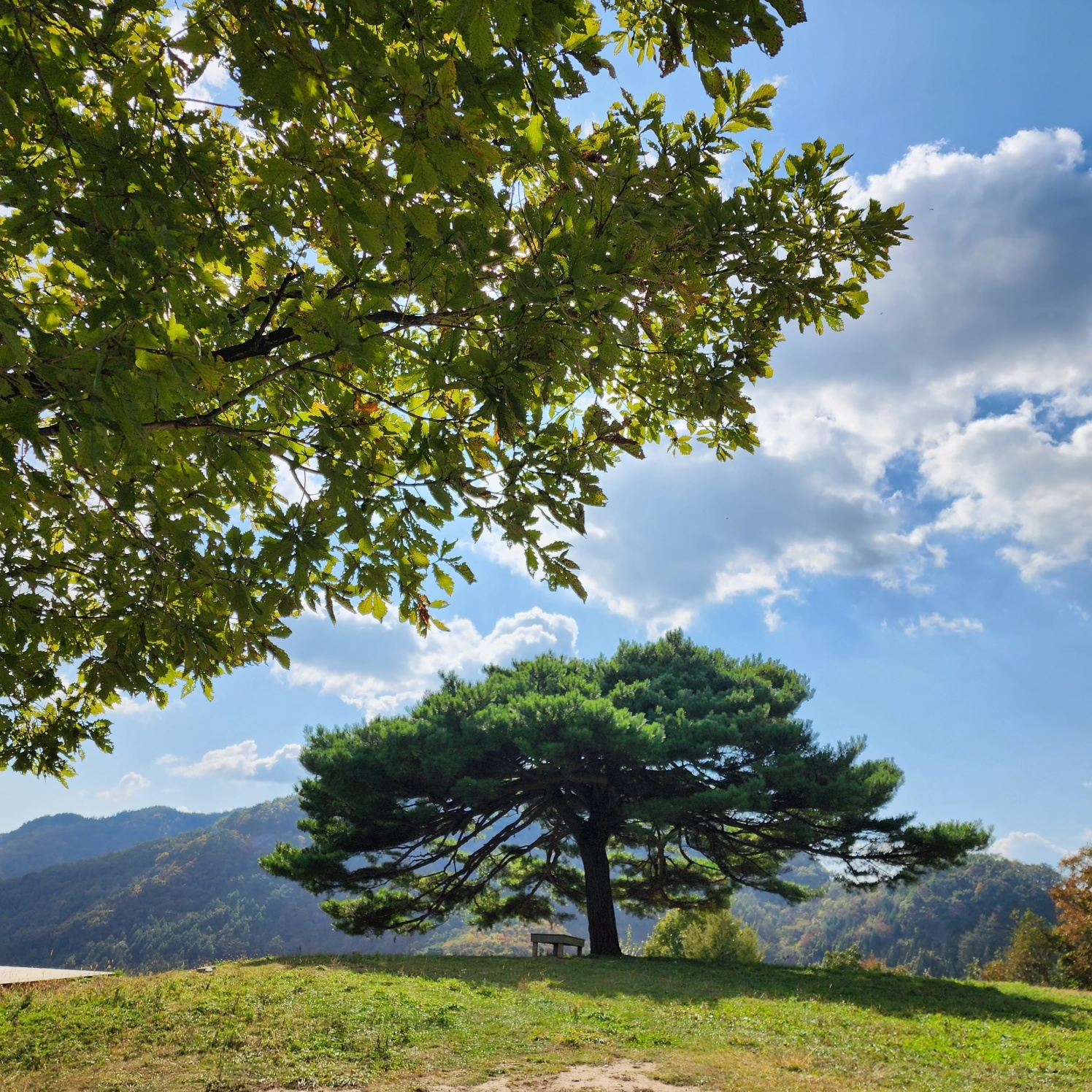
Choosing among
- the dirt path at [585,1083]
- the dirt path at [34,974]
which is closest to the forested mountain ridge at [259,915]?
the dirt path at [34,974]

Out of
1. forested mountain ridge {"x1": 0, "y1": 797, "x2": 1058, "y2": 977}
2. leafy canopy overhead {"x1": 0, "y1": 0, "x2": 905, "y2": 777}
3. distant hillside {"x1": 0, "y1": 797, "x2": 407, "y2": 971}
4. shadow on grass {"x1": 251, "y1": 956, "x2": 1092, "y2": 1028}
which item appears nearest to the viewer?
leafy canopy overhead {"x1": 0, "y1": 0, "x2": 905, "y2": 777}

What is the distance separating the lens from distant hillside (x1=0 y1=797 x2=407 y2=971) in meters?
83.1

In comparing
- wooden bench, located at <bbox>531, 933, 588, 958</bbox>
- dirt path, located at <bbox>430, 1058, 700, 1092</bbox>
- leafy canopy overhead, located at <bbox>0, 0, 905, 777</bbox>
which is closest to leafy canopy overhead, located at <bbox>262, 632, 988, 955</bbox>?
wooden bench, located at <bbox>531, 933, 588, 958</bbox>

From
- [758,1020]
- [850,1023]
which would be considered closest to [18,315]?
[758,1020]

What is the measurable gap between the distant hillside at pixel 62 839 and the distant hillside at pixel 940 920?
5661 inches

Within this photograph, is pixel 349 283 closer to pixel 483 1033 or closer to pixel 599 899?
pixel 483 1033

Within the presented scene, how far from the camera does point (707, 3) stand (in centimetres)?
183

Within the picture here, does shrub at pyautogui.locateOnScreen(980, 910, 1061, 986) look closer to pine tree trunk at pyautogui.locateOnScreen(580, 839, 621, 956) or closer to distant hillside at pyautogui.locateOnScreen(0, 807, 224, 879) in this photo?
pine tree trunk at pyautogui.locateOnScreen(580, 839, 621, 956)

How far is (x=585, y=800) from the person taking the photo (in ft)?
54.9

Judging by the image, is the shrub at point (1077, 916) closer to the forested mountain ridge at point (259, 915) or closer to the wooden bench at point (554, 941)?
the wooden bench at point (554, 941)

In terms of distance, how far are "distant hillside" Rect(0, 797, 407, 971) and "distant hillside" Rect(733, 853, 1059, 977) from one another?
47.5 meters

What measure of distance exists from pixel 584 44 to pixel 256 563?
8.39 ft

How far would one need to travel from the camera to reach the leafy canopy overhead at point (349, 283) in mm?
2018

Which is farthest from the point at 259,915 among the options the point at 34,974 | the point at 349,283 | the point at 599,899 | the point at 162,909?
the point at 349,283
